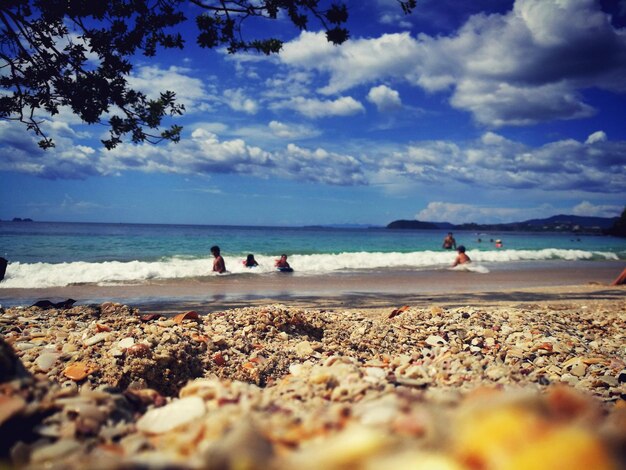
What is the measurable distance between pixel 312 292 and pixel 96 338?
26.9 ft

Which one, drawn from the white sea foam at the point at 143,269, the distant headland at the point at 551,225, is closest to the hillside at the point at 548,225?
the distant headland at the point at 551,225

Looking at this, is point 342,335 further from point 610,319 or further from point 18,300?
point 18,300

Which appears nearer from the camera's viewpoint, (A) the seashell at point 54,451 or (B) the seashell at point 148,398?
(A) the seashell at point 54,451

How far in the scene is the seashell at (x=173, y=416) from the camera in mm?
1811

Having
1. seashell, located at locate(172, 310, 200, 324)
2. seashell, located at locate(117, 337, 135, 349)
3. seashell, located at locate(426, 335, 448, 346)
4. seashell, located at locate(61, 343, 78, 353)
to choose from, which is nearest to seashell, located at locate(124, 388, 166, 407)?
seashell, located at locate(117, 337, 135, 349)

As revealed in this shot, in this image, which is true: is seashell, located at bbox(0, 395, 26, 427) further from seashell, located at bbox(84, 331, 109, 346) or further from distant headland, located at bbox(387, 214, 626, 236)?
distant headland, located at bbox(387, 214, 626, 236)

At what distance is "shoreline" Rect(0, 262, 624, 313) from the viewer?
10414mm

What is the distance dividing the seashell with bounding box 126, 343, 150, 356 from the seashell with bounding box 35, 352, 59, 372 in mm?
767

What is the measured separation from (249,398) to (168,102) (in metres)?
7.01

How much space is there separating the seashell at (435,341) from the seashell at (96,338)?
164 inches

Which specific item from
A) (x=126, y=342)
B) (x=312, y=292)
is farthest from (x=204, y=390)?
(x=312, y=292)

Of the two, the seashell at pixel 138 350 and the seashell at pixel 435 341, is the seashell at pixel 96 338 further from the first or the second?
the seashell at pixel 435 341

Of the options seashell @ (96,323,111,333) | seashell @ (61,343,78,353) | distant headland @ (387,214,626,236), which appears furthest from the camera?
distant headland @ (387,214,626,236)

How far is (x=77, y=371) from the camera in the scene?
13.2 ft
